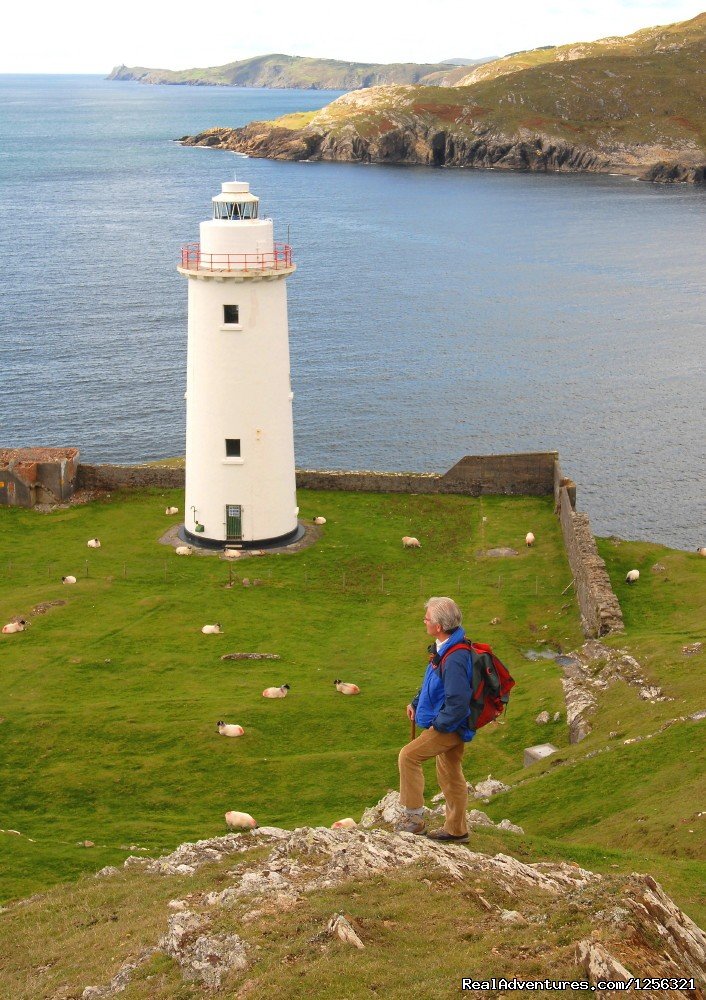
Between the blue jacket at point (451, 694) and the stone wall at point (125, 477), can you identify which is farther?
the stone wall at point (125, 477)

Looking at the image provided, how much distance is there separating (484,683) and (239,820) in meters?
10.5

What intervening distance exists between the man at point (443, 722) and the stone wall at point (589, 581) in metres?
19.5

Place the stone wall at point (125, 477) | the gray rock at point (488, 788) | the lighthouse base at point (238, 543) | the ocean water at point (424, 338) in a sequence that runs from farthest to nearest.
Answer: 1. the ocean water at point (424, 338)
2. the stone wall at point (125, 477)
3. the lighthouse base at point (238, 543)
4. the gray rock at point (488, 788)

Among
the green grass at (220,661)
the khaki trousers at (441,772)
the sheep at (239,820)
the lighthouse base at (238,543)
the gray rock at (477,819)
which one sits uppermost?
the khaki trousers at (441,772)

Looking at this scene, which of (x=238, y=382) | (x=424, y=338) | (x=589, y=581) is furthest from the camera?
(x=424, y=338)

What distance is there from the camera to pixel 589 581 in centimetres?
3588

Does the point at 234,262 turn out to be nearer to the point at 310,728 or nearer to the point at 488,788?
the point at 310,728

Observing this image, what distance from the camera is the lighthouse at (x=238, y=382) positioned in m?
40.9

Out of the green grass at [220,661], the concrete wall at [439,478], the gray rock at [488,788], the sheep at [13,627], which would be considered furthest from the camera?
the concrete wall at [439,478]

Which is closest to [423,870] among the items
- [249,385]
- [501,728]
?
[501,728]

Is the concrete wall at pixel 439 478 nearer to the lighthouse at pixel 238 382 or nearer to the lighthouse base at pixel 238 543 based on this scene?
the lighthouse at pixel 238 382

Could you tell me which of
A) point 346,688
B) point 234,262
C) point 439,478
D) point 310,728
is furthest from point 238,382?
point 310,728

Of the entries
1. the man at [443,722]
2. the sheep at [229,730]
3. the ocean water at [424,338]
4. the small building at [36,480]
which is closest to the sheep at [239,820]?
the sheep at [229,730]

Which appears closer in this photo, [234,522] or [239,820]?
[239,820]
